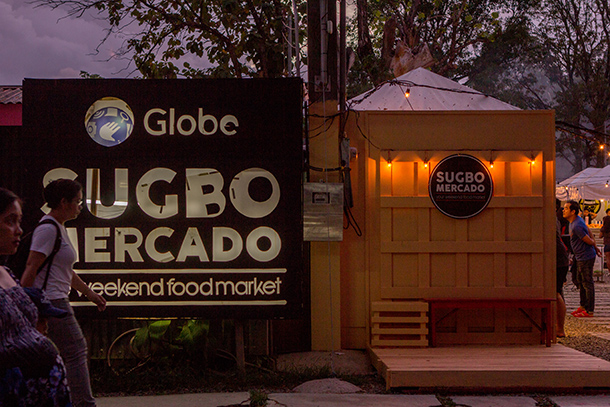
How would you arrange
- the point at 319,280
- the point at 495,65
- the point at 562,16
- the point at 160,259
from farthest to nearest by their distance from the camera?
the point at 495,65 < the point at 562,16 < the point at 319,280 < the point at 160,259

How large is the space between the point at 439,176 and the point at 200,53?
23.8ft

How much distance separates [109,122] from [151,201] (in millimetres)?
932

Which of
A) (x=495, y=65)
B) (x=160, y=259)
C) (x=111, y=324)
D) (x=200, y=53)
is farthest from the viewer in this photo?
(x=495, y=65)

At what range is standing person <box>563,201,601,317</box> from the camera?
10703 millimetres

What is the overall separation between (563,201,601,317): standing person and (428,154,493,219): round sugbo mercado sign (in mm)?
4393

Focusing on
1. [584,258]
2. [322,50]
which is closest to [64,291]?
[322,50]

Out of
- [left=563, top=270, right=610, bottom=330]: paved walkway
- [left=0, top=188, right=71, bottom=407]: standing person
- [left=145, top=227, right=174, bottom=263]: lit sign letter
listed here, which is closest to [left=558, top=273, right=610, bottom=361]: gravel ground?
[left=563, top=270, right=610, bottom=330]: paved walkway

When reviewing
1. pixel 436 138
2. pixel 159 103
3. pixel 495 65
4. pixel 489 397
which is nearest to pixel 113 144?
pixel 159 103

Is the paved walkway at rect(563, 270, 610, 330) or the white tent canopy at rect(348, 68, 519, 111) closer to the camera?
the white tent canopy at rect(348, 68, 519, 111)

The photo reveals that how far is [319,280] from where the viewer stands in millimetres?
7031

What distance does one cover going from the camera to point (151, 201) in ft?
20.2

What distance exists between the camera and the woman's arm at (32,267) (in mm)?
3986

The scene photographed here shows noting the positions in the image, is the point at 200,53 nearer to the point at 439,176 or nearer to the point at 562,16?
the point at 439,176

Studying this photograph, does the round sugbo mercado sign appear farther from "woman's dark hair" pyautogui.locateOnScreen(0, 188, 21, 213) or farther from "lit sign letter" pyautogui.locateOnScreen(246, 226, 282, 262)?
"woman's dark hair" pyautogui.locateOnScreen(0, 188, 21, 213)
